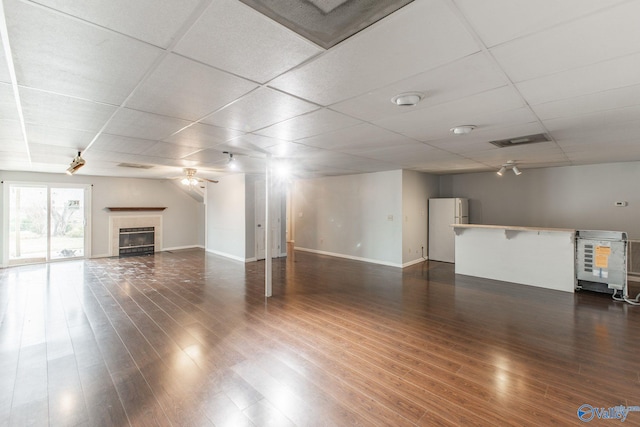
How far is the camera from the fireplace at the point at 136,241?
862 cm

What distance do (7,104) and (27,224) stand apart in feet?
22.8

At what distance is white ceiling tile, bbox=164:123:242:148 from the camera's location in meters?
3.15

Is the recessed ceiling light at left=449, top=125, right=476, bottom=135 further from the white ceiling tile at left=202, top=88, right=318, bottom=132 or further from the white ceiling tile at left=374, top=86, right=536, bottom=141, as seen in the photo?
the white ceiling tile at left=202, top=88, right=318, bottom=132

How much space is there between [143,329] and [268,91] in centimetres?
316

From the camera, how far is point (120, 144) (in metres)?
3.96

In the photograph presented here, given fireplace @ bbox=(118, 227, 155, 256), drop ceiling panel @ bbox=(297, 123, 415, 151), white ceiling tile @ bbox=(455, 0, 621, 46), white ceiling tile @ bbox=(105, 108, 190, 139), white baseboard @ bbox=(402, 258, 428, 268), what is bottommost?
white baseboard @ bbox=(402, 258, 428, 268)

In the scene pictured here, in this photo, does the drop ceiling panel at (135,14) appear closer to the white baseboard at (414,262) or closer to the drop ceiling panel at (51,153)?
the drop ceiling panel at (51,153)

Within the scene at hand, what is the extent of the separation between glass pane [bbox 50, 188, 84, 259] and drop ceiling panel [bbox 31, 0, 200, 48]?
887 centimetres

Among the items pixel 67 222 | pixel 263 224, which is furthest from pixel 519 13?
pixel 67 222

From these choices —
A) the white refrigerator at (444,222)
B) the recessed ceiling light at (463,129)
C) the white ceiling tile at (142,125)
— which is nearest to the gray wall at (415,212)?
the white refrigerator at (444,222)

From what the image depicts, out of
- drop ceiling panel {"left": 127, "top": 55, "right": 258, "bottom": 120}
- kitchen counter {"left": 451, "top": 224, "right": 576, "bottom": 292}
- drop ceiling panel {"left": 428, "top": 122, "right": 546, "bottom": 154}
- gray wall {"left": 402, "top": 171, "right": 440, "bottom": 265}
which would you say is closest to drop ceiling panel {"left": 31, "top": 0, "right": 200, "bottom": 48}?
drop ceiling panel {"left": 127, "top": 55, "right": 258, "bottom": 120}

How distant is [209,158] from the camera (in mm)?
5043

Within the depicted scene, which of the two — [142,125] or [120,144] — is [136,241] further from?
[142,125]

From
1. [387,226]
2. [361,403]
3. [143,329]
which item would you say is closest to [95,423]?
[143,329]
